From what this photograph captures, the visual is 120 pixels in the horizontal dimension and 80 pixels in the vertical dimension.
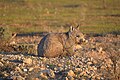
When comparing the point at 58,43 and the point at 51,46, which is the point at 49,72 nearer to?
the point at 51,46

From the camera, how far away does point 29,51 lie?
14.2 metres

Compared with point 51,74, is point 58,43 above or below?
above

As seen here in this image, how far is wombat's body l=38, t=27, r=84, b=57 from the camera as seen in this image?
12289 mm

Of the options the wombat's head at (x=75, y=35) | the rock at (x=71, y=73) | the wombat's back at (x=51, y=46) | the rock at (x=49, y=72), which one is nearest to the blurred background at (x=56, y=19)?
the wombat's head at (x=75, y=35)

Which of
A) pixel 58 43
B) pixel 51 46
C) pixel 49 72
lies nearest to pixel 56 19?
pixel 58 43

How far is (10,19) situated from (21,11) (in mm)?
4922

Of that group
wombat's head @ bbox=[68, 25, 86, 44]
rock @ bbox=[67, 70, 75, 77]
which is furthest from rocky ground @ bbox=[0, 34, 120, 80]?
wombat's head @ bbox=[68, 25, 86, 44]

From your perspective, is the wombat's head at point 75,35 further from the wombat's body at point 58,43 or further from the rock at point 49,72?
the rock at point 49,72

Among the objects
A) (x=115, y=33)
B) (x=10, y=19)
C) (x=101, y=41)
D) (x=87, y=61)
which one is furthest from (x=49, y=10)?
(x=87, y=61)

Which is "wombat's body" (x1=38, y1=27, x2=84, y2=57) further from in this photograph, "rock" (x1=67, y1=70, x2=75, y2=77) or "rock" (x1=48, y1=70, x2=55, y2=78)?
"rock" (x1=67, y1=70, x2=75, y2=77)

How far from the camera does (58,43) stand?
12461 mm

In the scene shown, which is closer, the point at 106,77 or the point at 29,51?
the point at 106,77

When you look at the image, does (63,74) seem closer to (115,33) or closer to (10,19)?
(115,33)

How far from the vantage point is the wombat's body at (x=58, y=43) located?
40.3 ft
